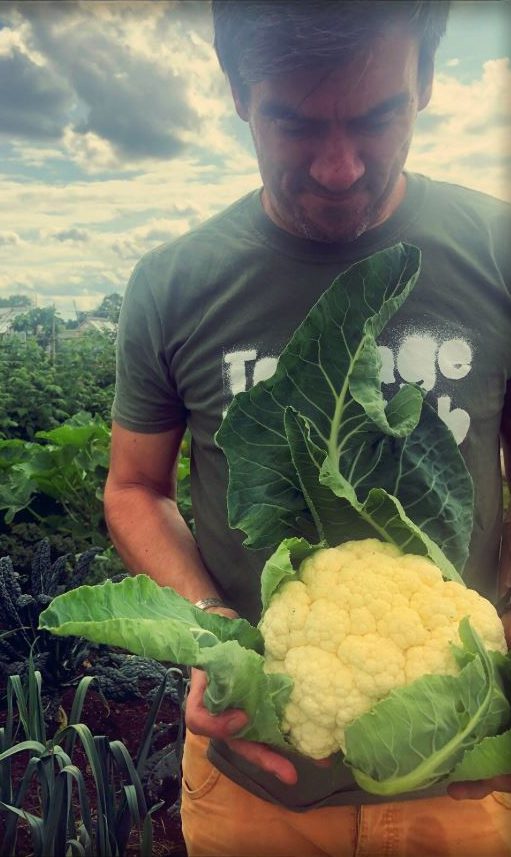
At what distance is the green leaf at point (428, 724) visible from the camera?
2.38 ft

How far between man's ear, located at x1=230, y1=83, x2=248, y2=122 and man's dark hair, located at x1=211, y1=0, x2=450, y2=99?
0.04 m

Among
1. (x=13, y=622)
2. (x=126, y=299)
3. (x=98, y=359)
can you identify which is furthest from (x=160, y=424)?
(x=98, y=359)

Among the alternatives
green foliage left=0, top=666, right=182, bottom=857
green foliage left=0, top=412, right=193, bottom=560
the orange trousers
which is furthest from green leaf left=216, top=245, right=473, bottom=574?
green foliage left=0, top=412, right=193, bottom=560

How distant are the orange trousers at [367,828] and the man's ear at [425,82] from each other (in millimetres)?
930

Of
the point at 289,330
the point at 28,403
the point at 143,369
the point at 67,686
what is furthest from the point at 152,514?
the point at 28,403

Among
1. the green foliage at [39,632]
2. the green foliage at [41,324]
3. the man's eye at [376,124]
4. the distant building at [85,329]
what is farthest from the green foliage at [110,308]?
the man's eye at [376,124]

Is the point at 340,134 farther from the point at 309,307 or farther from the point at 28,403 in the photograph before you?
the point at 28,403

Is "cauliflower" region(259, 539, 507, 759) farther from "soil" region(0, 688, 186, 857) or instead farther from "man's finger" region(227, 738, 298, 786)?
"soil" region(0, 688, 186, 857)

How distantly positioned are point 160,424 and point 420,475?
493 mm

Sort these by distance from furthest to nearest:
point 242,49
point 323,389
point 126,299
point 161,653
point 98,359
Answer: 1. point 98,359
2. point 126,299
3. point 242,49
4. point 323,389
5. point 161,653

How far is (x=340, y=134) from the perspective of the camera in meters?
0.99

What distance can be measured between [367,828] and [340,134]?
35.1 inches

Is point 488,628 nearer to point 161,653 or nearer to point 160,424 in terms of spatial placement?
point 161,653

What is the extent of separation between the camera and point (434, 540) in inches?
36.3
